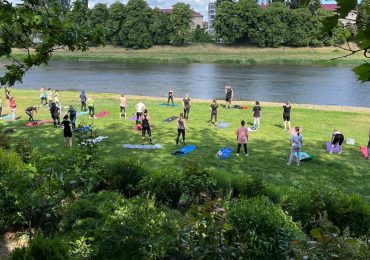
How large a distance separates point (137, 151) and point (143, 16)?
89313mm

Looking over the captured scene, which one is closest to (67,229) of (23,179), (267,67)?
(23,179)

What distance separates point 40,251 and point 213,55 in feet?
266

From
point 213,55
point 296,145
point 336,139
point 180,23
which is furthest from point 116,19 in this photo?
point 296,145

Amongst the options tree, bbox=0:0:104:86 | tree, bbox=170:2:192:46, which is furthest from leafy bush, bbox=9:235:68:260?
tree, bbox=170:2:192:46

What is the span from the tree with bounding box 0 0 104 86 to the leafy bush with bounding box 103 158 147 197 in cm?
428

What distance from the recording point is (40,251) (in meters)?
5.59

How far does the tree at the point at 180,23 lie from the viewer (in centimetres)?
9475

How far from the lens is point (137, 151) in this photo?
54.2 feet

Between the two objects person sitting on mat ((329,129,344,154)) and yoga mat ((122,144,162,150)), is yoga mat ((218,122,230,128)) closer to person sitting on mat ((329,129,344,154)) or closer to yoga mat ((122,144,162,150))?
yoga mat ((122,144,162,150))

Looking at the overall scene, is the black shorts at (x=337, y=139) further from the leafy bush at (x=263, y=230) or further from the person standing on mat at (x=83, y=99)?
the person standing on mat at (x=83, y=99)

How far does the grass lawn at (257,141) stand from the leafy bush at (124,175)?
5.63 feet

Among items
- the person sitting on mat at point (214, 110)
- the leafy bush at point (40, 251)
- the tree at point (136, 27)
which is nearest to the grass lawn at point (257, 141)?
the person sitting on mat at point (214, 110)

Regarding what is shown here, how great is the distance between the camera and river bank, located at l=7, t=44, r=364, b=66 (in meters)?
75.0

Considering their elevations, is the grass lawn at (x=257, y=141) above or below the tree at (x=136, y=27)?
below
